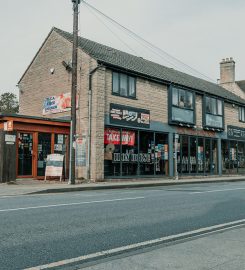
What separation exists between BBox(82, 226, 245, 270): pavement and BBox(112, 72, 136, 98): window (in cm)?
1641

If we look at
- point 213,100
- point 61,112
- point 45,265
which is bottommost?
point 45,265

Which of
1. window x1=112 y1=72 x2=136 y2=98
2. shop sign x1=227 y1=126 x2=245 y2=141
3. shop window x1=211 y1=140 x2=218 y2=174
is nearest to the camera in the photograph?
window x1=112 y1=72 x2=136 y2=98

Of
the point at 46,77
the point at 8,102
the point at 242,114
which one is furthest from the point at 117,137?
the point at 8,102

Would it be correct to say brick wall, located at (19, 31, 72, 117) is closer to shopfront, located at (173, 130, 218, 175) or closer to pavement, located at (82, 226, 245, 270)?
shopfront, located at (173, 130, 218, 175)

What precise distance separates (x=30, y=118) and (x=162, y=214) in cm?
1200

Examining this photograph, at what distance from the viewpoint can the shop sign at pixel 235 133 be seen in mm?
31533

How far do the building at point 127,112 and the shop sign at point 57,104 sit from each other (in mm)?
194

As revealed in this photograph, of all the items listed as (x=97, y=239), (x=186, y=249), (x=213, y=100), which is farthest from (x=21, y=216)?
(x=213, y=100)

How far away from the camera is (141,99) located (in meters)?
23.2

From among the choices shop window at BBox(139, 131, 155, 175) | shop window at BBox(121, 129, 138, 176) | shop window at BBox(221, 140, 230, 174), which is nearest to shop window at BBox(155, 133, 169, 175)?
shop window at BBox(139, 131, 155, 175)

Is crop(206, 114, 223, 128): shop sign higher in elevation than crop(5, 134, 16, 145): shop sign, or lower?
higher

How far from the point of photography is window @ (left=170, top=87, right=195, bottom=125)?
25.5 metres

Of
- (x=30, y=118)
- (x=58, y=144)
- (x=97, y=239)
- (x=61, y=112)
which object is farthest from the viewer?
(x=61, y=112)

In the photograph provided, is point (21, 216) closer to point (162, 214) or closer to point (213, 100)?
point (162, 214)
